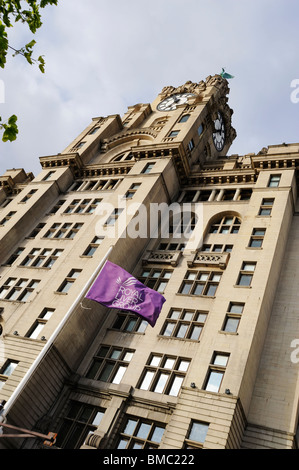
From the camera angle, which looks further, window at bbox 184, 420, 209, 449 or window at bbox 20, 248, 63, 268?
window at bbox 20, 248, 63, 268

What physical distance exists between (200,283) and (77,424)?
47.6 feet

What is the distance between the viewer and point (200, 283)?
34750mm

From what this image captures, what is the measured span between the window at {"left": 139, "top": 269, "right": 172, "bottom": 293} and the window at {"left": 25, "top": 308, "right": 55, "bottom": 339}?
352 inches

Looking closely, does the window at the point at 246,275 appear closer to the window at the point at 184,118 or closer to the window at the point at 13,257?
the window at the point at 13,257

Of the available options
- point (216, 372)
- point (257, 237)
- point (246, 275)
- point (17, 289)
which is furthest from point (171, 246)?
point (216, 372)

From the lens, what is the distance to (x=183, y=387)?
2600 centimetres

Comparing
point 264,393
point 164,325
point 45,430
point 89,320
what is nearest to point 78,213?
point 89,320

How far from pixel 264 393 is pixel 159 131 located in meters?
39.1

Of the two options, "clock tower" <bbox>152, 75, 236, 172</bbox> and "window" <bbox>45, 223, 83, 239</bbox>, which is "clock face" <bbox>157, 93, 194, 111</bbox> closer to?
"clock tower" <bbox>152, 75, 236, 172</bbox>

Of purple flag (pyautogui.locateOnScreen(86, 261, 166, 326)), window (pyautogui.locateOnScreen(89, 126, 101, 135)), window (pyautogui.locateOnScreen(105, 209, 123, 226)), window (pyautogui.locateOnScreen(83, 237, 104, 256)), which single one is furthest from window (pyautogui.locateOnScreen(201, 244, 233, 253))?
window (pyautogui.locateOnScreen(89, 126, 101, 135))

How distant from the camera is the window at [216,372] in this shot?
26.0 meters

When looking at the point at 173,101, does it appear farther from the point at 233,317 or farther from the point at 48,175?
the point at 233,317

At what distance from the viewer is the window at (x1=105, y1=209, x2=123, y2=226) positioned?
131ft

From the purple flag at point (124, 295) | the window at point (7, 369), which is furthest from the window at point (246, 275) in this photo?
the window at point (7, 369)
